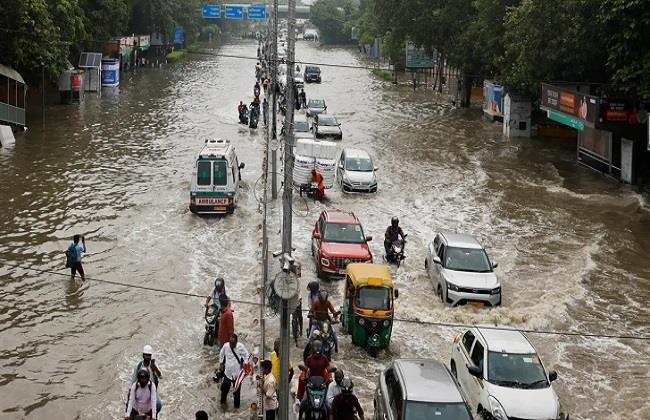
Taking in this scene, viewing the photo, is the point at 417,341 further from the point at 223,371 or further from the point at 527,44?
the point at 527,44

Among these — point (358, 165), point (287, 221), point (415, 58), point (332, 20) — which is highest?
point (332, 20)

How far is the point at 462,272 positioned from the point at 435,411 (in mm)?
8806

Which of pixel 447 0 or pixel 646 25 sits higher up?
pixel 447 0

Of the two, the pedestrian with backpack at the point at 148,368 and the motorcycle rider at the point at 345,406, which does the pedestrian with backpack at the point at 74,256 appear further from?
the motorcycle rider at the point at 345,406

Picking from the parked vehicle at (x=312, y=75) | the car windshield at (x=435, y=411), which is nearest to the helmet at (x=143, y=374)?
the car windshield at (x=435, y=411)

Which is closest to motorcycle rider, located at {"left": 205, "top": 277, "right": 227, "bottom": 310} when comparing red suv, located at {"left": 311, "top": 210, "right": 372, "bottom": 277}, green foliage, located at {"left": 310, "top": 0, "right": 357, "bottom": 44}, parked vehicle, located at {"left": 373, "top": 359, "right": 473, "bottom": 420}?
parked vehicle, located at {"left": 373, "top": 359, "right": 473, "bottom": 420}

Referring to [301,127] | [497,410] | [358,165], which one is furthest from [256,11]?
[497,410]

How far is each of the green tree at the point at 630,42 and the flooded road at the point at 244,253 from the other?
437 cm

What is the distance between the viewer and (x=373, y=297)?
682 inches

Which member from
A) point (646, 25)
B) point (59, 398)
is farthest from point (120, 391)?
point (646, 25)

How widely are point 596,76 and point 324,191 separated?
16.5 m

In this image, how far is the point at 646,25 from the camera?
29891 mm

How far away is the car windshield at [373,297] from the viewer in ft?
56.8

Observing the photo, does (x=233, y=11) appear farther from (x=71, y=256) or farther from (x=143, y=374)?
(x=143, y=374)
